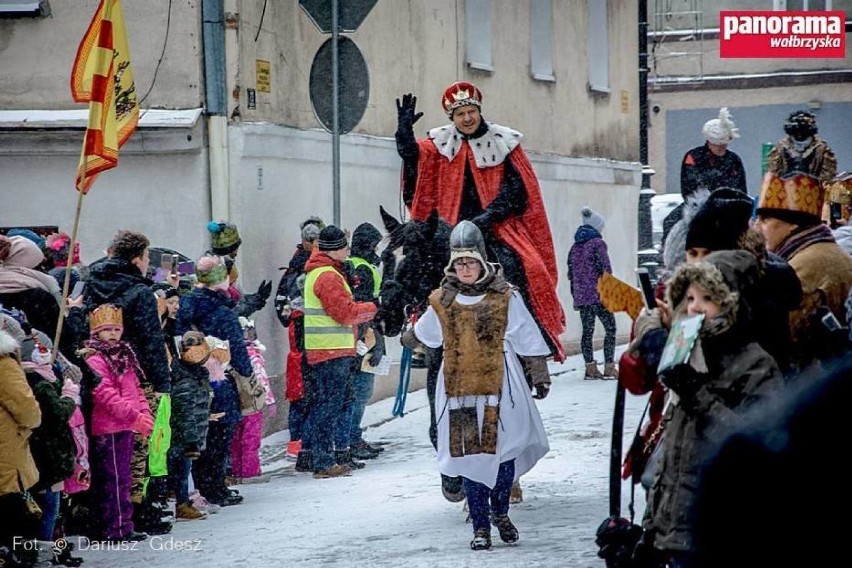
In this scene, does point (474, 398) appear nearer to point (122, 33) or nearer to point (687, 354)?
point (122, 33)

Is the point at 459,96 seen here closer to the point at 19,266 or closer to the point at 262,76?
the point at 19,266

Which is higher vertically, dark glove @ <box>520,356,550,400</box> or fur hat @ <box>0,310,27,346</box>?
fur hat @ <box>0,310,27,346</box>

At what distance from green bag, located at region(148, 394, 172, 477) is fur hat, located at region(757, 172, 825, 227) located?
429cm

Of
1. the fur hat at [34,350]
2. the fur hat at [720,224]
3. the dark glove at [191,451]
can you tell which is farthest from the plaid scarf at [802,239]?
the dark glove at [191,451]

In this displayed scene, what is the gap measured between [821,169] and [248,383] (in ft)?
16.2

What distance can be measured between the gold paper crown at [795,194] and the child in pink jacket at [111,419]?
13.3 ft

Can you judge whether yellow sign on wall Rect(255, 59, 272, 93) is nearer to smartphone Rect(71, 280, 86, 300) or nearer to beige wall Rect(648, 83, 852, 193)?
smartphone Rect(71, 280, 86, 300)

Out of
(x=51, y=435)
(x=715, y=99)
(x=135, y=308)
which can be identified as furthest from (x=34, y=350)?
(x=715, y=99)

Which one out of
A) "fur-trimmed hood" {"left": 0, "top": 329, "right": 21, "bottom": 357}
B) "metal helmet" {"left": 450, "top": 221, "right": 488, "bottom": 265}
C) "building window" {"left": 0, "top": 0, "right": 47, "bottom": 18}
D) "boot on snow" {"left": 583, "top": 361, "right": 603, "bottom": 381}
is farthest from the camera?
"boot on snow" {"left": 583, "top": 361, "right": 603, "bottom": 381}

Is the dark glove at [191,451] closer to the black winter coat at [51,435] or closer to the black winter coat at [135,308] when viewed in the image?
the black winter coat at [135,308]

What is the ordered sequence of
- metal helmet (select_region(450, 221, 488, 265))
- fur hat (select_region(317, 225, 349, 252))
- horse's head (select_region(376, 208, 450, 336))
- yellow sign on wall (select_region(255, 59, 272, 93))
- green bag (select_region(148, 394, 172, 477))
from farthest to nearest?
yellow sign on wall (select_region(255, 59, 272, 93)) < fur hat (select_region(317, 225, 349, 252)) < horse's head (select_region(376, 208, 450, 336)) < green bag (select_region(148, 394, 172, 477)) < metal helmet (select_region(450, 221, 488, 265))

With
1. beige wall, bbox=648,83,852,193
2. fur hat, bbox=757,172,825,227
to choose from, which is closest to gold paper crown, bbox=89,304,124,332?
fur hat, bbox=757,172,825,227

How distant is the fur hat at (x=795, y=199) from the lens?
635cm

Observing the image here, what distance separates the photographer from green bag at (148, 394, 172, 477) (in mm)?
9422
